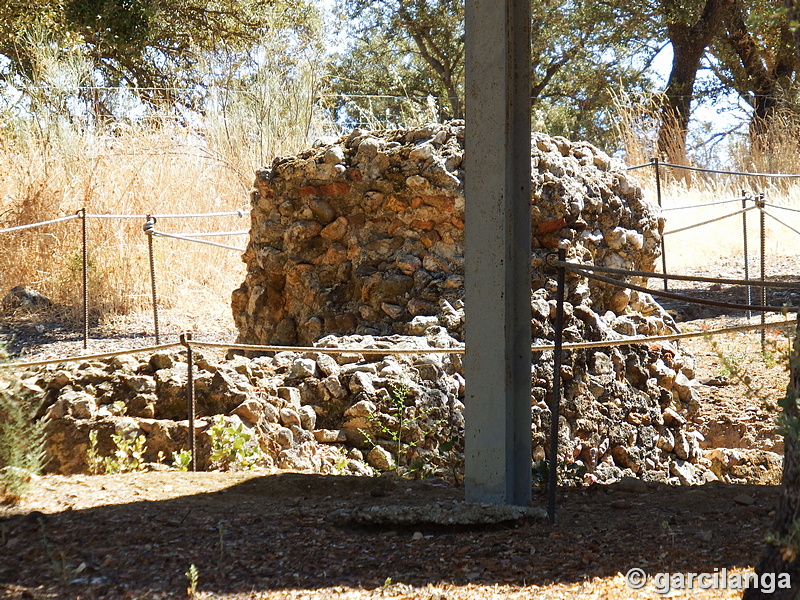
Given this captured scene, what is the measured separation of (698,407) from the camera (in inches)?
231

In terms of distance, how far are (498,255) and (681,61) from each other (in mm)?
15051

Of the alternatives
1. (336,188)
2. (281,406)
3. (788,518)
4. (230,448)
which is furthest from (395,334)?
(788,518)

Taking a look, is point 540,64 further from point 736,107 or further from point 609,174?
point 609,174

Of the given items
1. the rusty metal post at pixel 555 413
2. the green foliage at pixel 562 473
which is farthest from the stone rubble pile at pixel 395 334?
the rusty metal post at pixel 555 413

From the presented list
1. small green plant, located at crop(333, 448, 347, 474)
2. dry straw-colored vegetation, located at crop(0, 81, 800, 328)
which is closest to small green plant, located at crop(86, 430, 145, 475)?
small green plant, located at crop(333, 448, 347, 474)

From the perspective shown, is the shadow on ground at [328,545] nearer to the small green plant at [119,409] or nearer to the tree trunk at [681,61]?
the small green plant at [119,409]

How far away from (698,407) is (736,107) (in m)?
15.6

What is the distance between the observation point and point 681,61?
16531mm

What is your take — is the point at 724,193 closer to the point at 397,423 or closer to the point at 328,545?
the point at 397,423

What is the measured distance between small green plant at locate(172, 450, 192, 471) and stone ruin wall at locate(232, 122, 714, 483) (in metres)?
0.86

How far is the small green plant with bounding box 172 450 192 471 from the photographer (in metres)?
4.10

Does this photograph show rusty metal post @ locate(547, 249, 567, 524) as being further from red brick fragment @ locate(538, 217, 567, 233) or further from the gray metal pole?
red brick fragment @ locate(538, 217, 567, 233)

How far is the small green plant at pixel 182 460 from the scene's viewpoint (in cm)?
410

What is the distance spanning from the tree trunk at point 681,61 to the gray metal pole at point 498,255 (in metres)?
11.4
